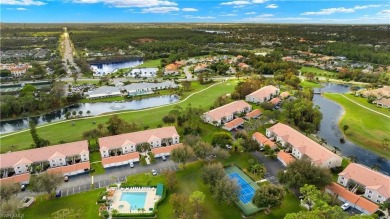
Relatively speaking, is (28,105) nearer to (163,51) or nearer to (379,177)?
(379,177)

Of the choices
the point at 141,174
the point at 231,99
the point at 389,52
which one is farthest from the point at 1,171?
the point at 389,52

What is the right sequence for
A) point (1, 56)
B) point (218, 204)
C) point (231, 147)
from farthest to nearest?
1. point (1, 56)
2. point (231, 147)
3. point (218, 204)

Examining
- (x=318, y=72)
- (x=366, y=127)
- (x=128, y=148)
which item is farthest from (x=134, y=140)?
(x=318, y=72)

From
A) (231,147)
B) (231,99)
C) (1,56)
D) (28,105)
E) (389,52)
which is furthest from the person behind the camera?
(1,56)

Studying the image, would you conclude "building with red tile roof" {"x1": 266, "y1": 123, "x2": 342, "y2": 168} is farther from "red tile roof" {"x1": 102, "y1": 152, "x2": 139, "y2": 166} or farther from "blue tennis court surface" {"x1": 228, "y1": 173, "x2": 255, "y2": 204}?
"red tile roof" {"x1": 102, "y1": 152, "x2": 139, "y2": 166}

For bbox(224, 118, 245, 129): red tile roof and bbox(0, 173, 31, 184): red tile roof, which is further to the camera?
bbox(224, 118, 245, 129): red tile roof

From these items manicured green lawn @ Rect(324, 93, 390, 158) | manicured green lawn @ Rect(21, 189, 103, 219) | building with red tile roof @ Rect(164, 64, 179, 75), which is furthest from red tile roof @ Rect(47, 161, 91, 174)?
building with red tile roof @ Rect(164, 64, 179, 75)
